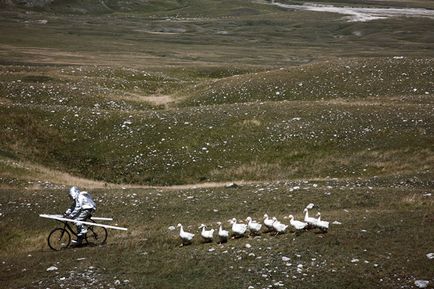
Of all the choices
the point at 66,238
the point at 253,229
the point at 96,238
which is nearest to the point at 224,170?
the point at 66,238

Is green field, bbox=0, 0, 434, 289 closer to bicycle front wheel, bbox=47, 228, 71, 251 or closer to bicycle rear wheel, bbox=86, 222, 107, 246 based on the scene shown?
bicycle front wheel, bbox=47, 228, 71, 251

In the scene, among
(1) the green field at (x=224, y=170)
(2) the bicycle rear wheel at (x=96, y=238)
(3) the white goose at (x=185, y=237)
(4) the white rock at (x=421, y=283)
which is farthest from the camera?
(2) the bicycle rear wheel at (x=96, y=238)

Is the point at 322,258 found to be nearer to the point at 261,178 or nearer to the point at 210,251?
the point at 210,251

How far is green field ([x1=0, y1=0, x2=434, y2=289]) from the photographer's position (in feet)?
65.9

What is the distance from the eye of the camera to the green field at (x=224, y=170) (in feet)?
65.9

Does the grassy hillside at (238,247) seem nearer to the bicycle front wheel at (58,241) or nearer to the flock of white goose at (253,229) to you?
the flock of white goose at (253,229)

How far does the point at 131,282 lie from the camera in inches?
755

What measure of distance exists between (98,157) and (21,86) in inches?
811

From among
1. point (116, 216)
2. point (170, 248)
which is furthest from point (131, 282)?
point (116, 216)

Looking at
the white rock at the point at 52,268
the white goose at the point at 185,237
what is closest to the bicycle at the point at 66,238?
the white rock at the point at 52,268

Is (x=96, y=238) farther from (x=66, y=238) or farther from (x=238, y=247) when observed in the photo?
(x=238, y=247)

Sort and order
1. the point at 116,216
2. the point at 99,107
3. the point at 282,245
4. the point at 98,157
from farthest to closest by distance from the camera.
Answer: the point at 99,107, the point at 98,157, the point at 116,216, the point at 282,245

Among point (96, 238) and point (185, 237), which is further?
point (96, 238)

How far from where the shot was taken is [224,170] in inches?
1608
